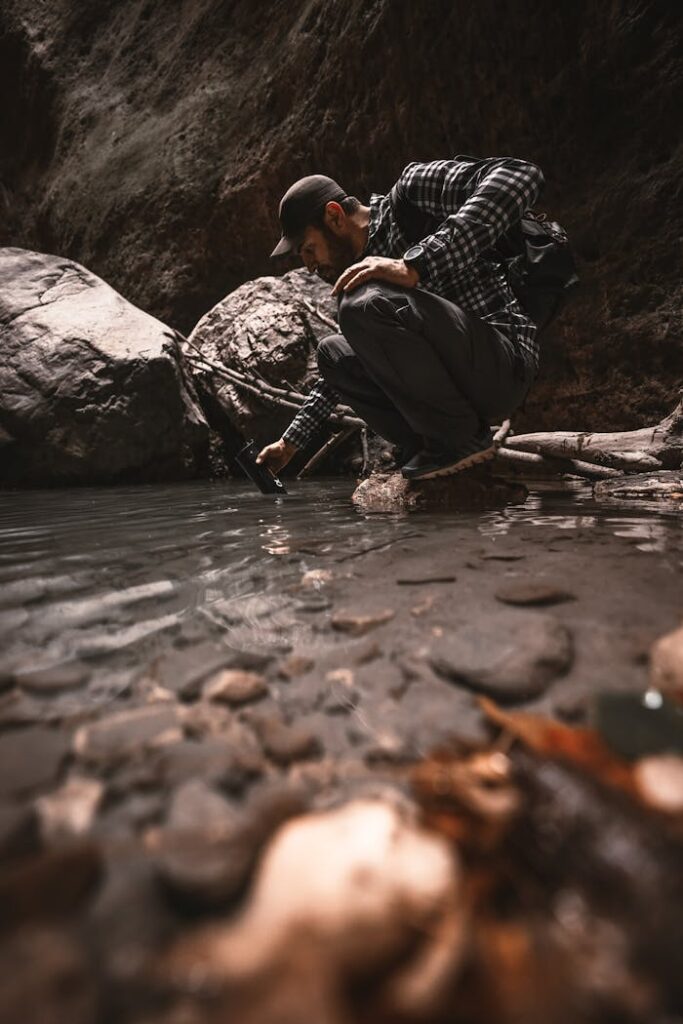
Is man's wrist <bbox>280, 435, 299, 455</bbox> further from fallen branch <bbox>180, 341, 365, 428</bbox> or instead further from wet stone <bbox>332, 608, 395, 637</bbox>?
wet stone <bbox>332, 608, 395, 637</bbox>

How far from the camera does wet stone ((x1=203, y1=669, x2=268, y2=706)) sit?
69 centimetres

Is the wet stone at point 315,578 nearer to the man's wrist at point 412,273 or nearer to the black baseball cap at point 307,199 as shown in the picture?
the man's wrist at point 412,273

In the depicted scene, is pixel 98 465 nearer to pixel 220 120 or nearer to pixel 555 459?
pixel 555 459

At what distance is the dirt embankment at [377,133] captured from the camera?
3.56 meters

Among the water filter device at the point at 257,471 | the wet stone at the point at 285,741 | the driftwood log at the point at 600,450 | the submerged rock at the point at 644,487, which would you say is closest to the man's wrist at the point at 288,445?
the water filter device at the point at 257,471

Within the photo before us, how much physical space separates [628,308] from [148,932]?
4.48m

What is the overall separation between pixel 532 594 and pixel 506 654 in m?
0.28

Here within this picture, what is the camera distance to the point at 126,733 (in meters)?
0.61

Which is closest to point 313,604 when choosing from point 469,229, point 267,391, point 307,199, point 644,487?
point 469,229

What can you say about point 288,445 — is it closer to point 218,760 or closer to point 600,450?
point 600,450

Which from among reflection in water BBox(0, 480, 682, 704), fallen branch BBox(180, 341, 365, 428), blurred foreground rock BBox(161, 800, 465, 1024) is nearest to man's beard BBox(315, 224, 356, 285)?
reflection in water BBox(0, 480, 682, 704)

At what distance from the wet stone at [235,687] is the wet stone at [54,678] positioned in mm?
201

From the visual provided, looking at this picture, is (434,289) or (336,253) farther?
(336,253)

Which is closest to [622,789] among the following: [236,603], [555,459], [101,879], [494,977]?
[494,977]
